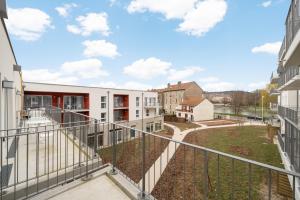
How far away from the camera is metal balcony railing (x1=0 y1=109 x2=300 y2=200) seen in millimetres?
3087

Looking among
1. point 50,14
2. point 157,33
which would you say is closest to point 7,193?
point 50,14

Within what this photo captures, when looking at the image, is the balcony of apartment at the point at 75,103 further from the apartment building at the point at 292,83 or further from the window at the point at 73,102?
the apartment building at the point at 292,83

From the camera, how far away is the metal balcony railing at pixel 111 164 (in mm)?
3087

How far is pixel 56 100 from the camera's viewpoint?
22.6m

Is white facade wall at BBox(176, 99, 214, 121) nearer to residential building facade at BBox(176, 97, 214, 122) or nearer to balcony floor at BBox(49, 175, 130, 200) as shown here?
residential building facade at BBox(176, 97, 214, 122)

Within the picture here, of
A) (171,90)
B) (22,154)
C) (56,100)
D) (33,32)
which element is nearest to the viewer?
(22,154)

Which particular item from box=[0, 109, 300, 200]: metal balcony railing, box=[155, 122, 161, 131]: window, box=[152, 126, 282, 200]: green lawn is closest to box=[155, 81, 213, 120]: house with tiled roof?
box=[155, 122, 161, 131]: window

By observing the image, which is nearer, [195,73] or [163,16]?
[163,16]

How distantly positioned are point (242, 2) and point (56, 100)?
2186 cm

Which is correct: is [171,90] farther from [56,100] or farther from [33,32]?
[33,32]

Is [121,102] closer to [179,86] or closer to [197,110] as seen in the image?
[197,110]

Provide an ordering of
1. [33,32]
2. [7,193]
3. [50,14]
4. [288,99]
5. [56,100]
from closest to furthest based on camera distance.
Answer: [7,193], [50,14], [33,32], [288,99], [56,100]

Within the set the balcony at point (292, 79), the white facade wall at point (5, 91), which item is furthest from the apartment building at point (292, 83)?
the white facade wall at point (5, 91)

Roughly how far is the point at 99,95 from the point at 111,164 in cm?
2174
